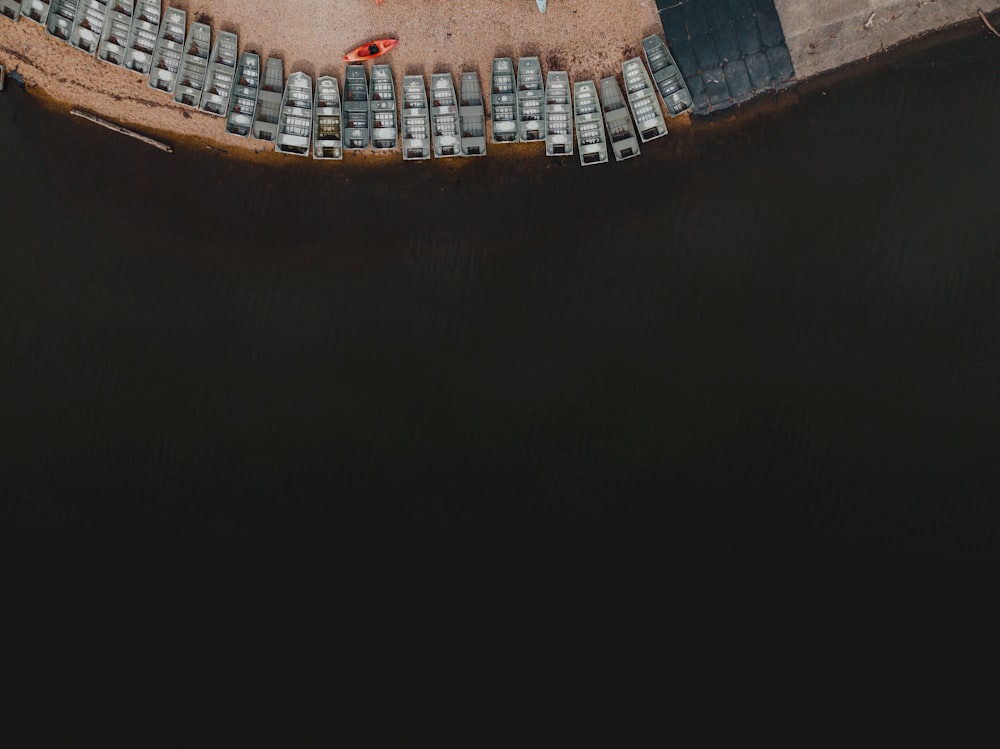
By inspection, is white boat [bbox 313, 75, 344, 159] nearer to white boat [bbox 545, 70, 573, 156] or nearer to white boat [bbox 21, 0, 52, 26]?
white boat [bbox 545, 70, 573, 156]

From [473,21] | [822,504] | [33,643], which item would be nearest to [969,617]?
[822,504]

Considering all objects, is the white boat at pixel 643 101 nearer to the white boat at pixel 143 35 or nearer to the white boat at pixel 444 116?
the white boat at pixel 444 116

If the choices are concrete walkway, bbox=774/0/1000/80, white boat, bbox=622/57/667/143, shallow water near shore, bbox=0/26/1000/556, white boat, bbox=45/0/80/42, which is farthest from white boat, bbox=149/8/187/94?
concrete walkway, bbox=774/0/1000/80

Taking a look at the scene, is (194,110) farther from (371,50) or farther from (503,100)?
(503,100)

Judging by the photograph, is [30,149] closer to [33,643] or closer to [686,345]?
[33,643]

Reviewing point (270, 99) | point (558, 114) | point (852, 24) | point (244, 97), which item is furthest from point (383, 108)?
point (852, 24)

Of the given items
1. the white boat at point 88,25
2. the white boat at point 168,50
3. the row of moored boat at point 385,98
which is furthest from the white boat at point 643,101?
the white boat at point 88,25
